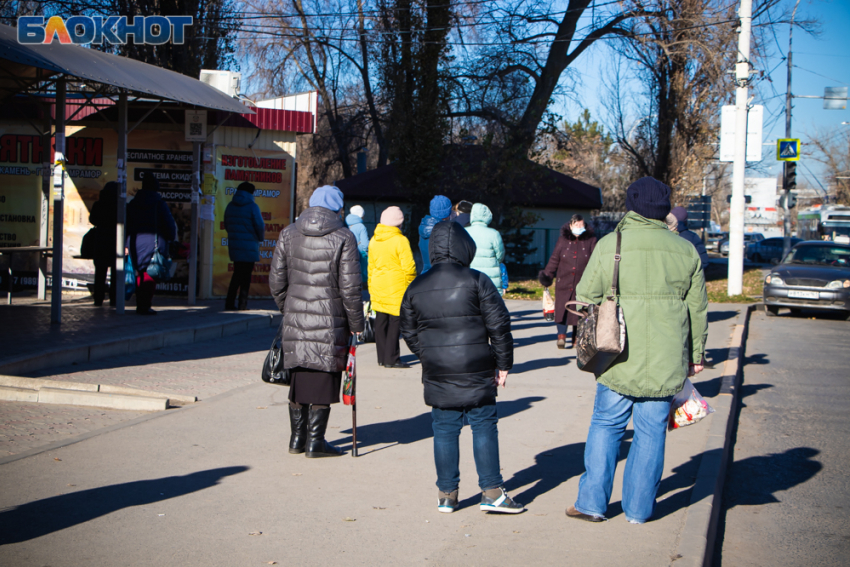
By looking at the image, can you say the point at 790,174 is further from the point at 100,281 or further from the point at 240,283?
the point at 100,281

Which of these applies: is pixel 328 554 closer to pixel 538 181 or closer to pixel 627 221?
pixel 627 221

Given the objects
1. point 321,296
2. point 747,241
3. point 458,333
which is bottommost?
point 458,333

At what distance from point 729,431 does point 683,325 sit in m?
2.93

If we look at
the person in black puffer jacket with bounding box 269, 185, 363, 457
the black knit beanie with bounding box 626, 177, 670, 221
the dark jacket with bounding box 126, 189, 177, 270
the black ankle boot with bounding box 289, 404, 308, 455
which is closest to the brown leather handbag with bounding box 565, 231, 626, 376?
the black knit beanie with bounding box 626, 177, 670, 221

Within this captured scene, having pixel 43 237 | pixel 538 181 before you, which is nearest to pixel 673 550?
pixel 43 237

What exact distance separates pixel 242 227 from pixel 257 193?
96.5 inches

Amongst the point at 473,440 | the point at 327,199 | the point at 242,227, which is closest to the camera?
the point at 473,440

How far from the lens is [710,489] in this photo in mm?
4723

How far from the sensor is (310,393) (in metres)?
5.25

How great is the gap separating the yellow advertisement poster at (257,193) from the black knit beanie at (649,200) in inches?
422

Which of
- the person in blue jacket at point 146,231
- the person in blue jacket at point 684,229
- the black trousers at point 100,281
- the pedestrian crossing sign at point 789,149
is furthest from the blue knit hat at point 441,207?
the pedestrian crossing sign at point 789,149

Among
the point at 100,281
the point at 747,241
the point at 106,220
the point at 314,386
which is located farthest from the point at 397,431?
the point at 747,241

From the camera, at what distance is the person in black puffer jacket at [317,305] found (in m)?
5.18

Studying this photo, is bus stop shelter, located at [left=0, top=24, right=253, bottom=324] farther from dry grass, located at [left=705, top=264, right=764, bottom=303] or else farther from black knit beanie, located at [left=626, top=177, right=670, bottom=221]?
dry grass, located at [left=705, top=264, right=764, bottom=303]
